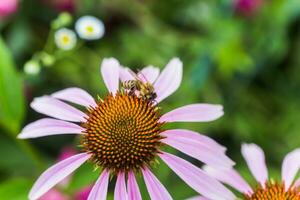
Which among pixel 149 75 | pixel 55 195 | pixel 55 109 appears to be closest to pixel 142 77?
pixel 149 75

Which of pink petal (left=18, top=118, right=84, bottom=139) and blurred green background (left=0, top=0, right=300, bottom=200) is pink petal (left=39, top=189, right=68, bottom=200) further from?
pink petal (left=18, top=118, right=84, bottom=139)

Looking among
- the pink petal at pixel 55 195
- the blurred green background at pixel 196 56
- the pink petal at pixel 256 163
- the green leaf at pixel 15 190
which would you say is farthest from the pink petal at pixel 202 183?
the blurred green background at pixel 196 56

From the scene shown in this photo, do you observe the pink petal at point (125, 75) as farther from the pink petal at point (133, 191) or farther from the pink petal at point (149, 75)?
the pink petal at point (133, 191)

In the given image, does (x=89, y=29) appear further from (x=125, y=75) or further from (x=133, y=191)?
(x=133, y=191)

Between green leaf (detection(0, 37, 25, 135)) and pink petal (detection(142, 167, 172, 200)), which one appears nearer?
pink petal (detection(142, 167, 172, 200))

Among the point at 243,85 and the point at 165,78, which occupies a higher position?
the point at 243,85

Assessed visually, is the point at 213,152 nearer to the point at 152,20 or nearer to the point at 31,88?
the point at 31,88

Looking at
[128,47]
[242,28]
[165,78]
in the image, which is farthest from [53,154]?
[165,78]

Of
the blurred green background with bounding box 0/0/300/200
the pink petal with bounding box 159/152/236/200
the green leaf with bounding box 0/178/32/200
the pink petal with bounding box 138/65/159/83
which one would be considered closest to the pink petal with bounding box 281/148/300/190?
the pink petal with bounding box 159/152/236/200
